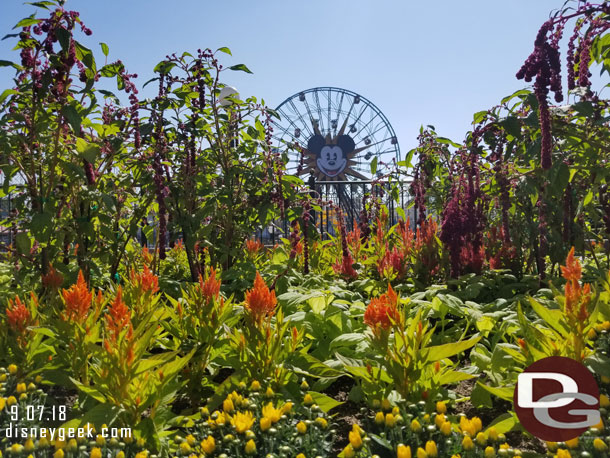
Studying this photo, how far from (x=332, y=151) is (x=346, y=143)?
1.02 meters

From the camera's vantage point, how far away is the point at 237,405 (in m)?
1.71

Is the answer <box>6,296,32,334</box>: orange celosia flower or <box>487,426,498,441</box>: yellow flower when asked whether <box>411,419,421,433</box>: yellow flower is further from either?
<box>6,296,32,334</box>: orange celosia flower

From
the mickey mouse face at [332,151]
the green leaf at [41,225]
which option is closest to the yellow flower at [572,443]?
the green leaf at [41,225]

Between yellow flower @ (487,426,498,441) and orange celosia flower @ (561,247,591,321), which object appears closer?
yellow flower @ (487,426,498,441)

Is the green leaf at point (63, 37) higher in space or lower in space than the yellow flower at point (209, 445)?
higher

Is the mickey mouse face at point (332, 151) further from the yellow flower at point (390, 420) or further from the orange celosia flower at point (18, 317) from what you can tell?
the yellow flower at point (390, 420)

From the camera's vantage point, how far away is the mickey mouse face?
30.5m

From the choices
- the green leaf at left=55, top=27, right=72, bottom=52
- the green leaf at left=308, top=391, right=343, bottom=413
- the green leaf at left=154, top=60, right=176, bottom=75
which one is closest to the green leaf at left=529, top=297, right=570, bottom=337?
the green leaf at left=308, top=391, right=343, bottom=413

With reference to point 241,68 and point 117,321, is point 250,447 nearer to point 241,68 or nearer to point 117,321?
point 117,321

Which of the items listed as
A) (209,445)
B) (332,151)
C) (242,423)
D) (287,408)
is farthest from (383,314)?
(332,151)

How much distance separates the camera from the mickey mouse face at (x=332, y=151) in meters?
30.5

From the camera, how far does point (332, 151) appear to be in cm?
3109

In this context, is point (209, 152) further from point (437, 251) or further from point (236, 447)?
point (236, 447)

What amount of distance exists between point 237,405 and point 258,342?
0.89 ft
